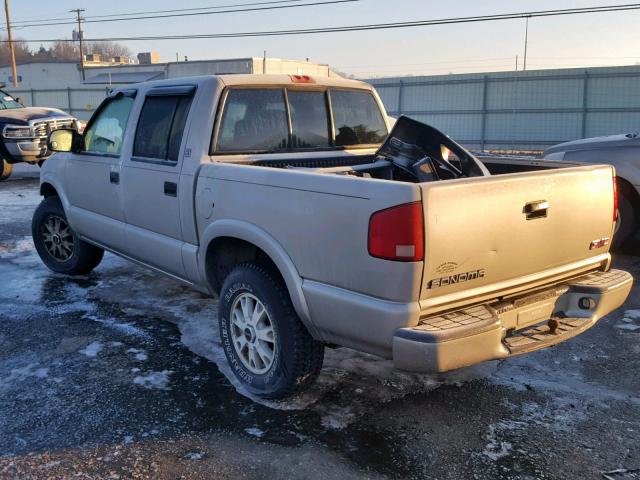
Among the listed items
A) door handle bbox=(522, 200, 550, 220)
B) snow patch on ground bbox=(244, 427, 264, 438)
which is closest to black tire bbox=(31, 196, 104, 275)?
snow patch on ground bbox=(244, 427, 264, 438)

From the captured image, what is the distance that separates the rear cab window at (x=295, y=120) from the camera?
14.4ft

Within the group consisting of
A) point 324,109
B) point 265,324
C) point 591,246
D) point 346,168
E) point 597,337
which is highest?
point 324,109

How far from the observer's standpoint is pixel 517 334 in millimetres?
3408

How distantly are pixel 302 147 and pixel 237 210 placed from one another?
119 centimetres

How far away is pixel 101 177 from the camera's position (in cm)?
533

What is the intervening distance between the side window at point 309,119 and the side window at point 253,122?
0.27 feet

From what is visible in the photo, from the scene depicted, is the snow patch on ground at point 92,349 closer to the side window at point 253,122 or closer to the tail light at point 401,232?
the side window at point 253,122

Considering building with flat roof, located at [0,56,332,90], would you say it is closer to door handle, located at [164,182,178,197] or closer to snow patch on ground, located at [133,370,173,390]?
door handle, located at [164,182,178,197]

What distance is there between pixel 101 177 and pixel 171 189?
4.24ft

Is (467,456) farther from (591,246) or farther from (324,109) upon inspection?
(324,109)

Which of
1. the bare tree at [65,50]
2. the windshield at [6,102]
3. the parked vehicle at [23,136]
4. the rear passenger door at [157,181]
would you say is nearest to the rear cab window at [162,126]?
the rear passenger door at [157,181]

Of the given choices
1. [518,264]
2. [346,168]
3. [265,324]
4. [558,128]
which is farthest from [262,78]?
[558,128]

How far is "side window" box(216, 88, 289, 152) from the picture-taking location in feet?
14.2

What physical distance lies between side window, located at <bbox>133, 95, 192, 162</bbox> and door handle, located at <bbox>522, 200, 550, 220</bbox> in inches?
94.6
